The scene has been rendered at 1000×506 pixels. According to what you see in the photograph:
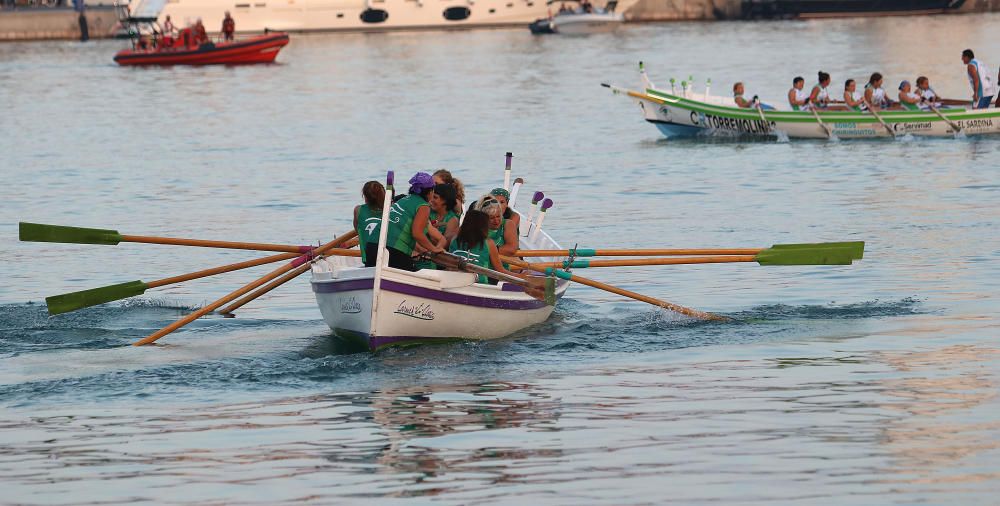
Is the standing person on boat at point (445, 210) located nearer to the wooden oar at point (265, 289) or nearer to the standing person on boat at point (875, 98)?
the wooden oar at point (265, 289)

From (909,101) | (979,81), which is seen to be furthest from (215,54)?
(979,81)

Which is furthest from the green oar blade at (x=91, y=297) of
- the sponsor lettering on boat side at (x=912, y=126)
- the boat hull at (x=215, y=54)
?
the boat hull at (x=215, y=54)

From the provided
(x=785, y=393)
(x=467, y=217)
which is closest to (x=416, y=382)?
(x=467, y=217)

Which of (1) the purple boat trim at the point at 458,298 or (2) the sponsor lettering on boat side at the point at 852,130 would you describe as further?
(2) the sponsor lettering on boat side at the point at 852,130

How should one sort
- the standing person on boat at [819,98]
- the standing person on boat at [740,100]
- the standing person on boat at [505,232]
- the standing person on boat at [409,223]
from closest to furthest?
the standing person on boat at [409,223] < the standing person on boat at [505,232] < the standing person on boat at [819,98] < the standing person on boat at [740,100]

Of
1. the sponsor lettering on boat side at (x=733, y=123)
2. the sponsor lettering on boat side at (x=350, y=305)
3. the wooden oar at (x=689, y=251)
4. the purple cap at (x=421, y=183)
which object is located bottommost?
the sponsor lettering on boat side at (x=733, y=123)

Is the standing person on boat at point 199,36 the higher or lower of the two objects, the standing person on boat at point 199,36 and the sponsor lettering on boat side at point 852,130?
the higher

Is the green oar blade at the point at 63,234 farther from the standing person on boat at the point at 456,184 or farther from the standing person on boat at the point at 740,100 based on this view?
the standing person on boat at the point at 740,100

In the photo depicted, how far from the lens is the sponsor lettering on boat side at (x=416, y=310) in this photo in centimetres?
1555

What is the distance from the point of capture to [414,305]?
1566 cm

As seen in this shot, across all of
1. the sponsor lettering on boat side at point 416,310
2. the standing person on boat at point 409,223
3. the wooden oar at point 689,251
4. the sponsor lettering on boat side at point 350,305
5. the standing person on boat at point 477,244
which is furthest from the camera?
the wooden oar at point 689,251

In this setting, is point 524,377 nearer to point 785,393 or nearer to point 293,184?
point 785,393

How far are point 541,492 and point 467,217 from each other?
529 cm

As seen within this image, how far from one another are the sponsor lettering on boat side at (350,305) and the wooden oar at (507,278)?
0.91m
